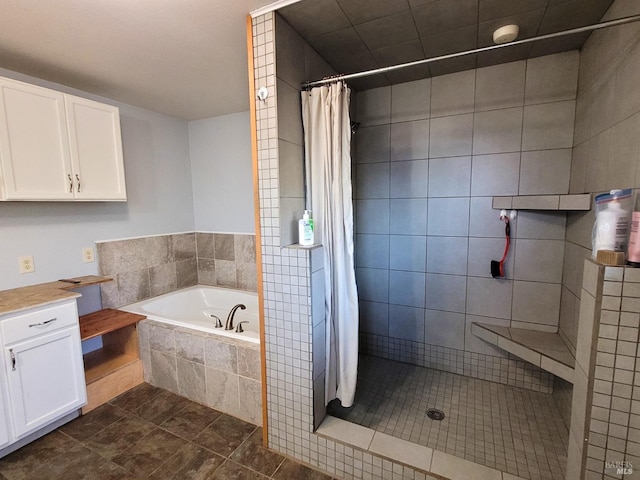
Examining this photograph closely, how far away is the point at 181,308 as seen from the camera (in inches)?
121

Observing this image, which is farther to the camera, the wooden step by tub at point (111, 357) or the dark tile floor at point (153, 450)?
the wooden step by tub at point (111, 357)

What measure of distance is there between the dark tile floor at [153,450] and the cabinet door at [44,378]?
0.18 m

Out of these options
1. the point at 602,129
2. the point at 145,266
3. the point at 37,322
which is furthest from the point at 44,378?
the point at 602,129

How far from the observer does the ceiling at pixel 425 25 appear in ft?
4.66

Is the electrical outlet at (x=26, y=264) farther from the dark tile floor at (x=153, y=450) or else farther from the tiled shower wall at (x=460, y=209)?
the tiled shower wall at (x=460, y=209)

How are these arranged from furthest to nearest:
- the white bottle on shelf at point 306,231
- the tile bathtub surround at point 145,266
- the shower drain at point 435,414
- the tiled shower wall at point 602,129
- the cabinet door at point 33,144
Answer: the tile bathtub surround at point 145,266 → the shower drain at point 435,414 → the cabinet door at point 33,144 → the white bottle on shelf at point 306,231 → the tiled shower wall at point 602,129

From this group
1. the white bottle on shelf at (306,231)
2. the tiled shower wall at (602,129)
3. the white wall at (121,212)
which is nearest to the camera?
the tiled shower wall at (602,129)

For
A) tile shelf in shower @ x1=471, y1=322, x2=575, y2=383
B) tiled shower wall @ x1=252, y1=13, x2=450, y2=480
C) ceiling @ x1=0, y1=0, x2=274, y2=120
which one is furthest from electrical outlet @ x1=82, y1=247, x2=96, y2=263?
tile shelf in shower @ x1=471, y1=322, x2=575, y2=383

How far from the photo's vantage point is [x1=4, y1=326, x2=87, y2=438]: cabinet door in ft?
5.34

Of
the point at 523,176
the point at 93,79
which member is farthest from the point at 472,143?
the point at 93,79

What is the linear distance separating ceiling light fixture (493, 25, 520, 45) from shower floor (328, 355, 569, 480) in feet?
7.46

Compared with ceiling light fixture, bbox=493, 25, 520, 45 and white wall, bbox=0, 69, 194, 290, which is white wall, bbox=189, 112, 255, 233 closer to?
white wall, bbox=0, 69, 194, 290

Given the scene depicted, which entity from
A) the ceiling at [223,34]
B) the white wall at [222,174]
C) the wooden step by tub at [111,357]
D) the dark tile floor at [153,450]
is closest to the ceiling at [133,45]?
the ceiling at [223,34]

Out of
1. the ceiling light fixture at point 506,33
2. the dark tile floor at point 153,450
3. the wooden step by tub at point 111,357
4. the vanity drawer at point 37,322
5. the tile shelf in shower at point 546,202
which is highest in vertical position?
the ceiling light fixture at point 506,33
